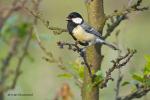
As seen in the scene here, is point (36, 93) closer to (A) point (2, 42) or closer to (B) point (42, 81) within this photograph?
(B) point (42, 81)

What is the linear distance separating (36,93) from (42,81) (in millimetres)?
1144

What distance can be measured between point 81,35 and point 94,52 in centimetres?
49

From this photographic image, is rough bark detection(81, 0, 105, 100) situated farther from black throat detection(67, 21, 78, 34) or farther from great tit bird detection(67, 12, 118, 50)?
black throat detection(67, 21, 78, 34)

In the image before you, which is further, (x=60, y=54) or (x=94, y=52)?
(x=60, y=54)

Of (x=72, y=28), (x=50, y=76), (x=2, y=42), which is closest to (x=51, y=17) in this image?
(x=50, y=76)

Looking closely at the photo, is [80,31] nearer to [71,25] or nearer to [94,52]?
[71,25]

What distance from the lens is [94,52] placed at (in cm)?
329

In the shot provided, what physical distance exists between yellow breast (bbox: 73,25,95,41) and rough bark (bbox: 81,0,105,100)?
0.35m

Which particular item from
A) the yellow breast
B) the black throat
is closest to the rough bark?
the yellow breast

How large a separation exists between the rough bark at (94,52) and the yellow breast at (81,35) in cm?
35

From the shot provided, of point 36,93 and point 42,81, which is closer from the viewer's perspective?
point 36,93

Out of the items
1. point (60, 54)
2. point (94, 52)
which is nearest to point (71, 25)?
point (94, 52)

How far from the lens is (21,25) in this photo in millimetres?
4535

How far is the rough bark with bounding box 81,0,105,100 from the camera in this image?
321 cm
